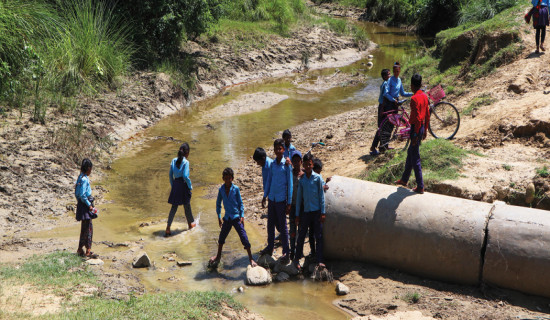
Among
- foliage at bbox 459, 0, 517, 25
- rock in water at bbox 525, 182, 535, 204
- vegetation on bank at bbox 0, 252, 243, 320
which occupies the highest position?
foliage at bbox 459, 0, 517, 25

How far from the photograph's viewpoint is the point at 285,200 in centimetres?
802

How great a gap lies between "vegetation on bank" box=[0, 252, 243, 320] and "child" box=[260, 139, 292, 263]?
151 centimetres

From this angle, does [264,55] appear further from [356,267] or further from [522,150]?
[356,267]

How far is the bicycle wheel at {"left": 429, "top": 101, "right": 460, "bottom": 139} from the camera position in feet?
35.9

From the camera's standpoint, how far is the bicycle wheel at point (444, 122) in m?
11.0

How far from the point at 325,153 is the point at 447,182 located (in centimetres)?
433

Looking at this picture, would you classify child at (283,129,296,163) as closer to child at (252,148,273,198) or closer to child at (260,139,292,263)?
child at (252,148,273,198)

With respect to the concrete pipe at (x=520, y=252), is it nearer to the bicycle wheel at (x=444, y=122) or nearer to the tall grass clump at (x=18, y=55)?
the bicycle wheel at (x=444, y=122)

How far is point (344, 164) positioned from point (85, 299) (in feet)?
21.3

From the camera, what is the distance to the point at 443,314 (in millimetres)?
6676

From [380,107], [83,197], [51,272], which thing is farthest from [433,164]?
[51,272]

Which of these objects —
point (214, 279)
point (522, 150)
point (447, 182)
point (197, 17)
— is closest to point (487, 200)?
point (447, 182)

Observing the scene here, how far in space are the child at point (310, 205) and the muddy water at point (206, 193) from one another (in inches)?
20.3

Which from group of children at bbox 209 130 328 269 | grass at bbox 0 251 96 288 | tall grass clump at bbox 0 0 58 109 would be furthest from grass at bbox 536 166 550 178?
tall grass clump at bbox 0 0 58 109
